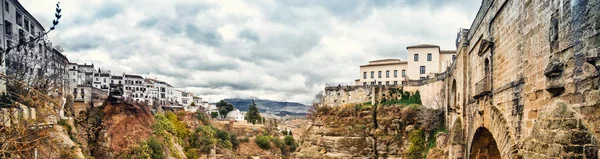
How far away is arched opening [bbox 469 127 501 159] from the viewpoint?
9961 millimetres

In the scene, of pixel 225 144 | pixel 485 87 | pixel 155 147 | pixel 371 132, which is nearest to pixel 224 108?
pixel 225 144

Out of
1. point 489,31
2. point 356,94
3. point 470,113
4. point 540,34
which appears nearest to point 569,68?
point 540,34

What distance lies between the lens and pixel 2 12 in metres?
21.9

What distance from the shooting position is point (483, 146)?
10.3 m

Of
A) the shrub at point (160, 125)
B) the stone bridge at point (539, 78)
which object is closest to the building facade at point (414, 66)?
the shrub at point (160, 125)

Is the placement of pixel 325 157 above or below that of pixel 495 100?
below

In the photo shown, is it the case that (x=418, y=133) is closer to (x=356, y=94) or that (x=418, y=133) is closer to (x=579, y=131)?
(x=356, y=94)

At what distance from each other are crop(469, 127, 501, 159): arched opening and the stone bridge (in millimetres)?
31

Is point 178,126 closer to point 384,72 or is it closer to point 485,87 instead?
point 384,72

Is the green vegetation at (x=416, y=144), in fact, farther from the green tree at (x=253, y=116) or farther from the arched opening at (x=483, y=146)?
the green tree at (x=253, y=116)

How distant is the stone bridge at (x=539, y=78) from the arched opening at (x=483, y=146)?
0.03m

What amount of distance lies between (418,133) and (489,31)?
1879 centimetres

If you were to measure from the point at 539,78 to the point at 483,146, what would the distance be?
228 inches

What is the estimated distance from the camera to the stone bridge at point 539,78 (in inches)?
153
